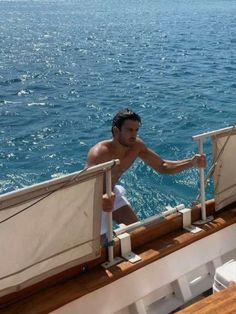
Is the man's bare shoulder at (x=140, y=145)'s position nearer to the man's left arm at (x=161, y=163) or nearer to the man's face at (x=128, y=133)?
the man's left arm at (x=161, y=163)

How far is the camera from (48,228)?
11.3 ft

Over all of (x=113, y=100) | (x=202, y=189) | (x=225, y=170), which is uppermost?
(x=225, y=170)

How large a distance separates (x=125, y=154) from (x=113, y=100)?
39.2ft

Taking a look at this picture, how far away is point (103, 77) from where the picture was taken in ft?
69.0

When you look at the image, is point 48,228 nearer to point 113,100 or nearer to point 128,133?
point 128,133

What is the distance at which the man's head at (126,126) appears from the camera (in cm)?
461

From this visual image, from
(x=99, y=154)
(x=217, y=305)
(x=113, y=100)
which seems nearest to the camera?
(x=217, y=305)

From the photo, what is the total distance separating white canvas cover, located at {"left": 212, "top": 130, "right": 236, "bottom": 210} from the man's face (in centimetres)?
78

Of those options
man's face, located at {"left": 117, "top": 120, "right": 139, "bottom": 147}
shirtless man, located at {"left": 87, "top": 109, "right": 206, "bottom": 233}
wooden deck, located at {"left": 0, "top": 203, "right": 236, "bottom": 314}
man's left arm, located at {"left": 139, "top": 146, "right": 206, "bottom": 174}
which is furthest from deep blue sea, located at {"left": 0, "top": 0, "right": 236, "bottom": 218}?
wooden deck, located at {"left": 0, "top": 203, "right": 236, "bottom": 314}

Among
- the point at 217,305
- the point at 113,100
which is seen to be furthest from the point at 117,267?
the point at 113,100

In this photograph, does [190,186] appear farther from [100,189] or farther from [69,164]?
[100,189]

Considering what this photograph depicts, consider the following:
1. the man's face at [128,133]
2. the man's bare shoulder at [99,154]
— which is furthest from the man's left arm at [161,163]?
the man's bare shoulder at [99,154]

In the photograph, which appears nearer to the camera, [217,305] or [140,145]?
[217,305]

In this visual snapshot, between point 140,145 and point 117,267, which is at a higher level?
point 140,145
